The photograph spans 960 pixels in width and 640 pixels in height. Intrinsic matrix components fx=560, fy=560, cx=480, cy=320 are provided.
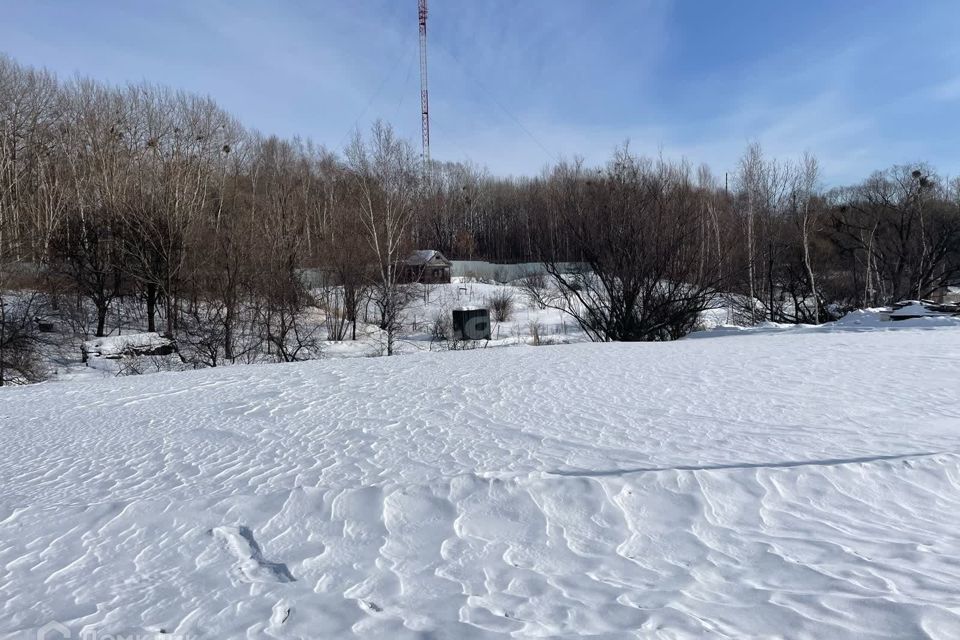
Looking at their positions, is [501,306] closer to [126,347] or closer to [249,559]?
[126,347]

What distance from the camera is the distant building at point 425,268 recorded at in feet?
95.3

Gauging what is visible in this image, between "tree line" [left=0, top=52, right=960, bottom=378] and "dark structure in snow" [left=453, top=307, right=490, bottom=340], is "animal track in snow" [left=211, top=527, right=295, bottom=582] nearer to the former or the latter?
"tree line" [left=0, top=52, right=960, bottom=378]

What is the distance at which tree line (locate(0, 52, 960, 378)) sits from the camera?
16.6 metres

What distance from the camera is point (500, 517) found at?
3453mm

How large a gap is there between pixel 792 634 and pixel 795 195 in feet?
92.4

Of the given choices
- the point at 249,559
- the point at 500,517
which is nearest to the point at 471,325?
the point at 500,517

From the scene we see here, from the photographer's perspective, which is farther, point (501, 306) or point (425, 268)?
point (425, 268)

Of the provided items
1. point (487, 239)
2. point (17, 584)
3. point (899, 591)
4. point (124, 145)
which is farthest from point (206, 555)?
point (487, 239)

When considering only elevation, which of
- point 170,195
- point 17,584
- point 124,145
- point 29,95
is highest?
point 29,95

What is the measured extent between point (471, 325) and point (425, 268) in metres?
12.7

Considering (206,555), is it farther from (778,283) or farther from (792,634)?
(778,283)

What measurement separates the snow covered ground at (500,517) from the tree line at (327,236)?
10379mm

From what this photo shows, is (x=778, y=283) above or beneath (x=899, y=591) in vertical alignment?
above

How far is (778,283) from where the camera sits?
2828cm
